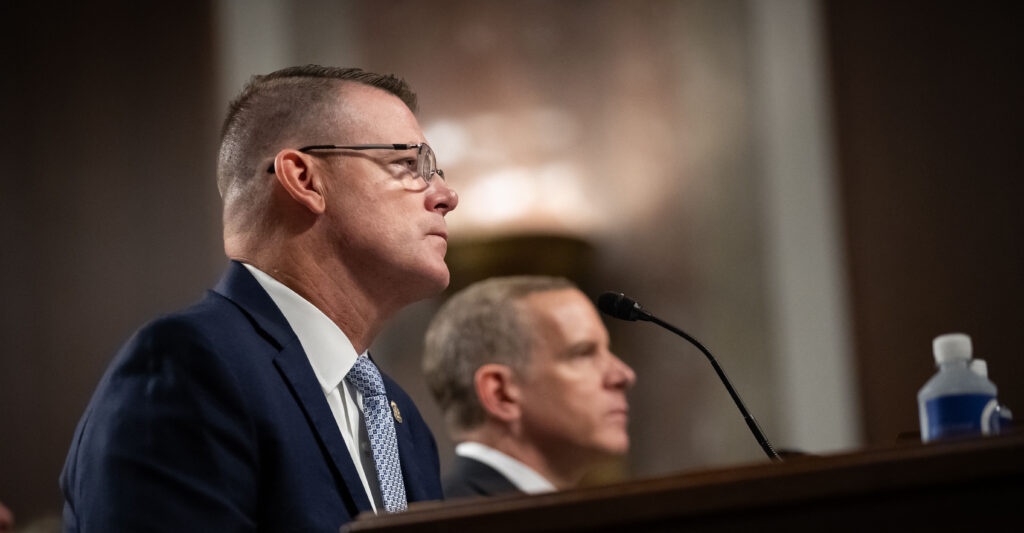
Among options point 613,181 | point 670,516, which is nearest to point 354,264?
point 670,516

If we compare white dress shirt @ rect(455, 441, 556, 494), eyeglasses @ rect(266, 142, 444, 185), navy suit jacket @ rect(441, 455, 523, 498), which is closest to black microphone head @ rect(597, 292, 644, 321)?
eyeglasses @ rect(266, 142, 444, 185)

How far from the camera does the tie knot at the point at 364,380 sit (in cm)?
220

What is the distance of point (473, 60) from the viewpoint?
5598 mm

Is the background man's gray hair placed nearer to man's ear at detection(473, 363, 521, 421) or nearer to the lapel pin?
man's ear at detection(473, 363, 521, 421)

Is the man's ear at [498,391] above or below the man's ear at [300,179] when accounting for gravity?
below

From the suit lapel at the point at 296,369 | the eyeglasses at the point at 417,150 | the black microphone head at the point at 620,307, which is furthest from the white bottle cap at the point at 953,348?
the eyeglasses at the point at 417,150

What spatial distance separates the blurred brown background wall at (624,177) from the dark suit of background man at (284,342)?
2836 millimetres

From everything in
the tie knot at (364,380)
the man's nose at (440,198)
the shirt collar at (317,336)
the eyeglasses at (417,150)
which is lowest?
the tie knot at (364,380)

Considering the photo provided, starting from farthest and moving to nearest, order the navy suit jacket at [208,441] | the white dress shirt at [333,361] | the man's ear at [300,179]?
the man's ear at [300,179] → the white dress shirt at [333,361] → the navy suit jacket at [208,441]

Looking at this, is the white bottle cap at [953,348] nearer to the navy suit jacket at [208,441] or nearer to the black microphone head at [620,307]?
Answer: the black microphone head at [620,307]

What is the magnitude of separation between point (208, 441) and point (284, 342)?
0.31 meters

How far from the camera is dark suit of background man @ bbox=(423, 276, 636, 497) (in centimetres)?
358

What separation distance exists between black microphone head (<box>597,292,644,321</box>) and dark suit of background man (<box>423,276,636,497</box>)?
1.39 meters

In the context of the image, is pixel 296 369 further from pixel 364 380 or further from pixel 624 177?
pixel 624 177
